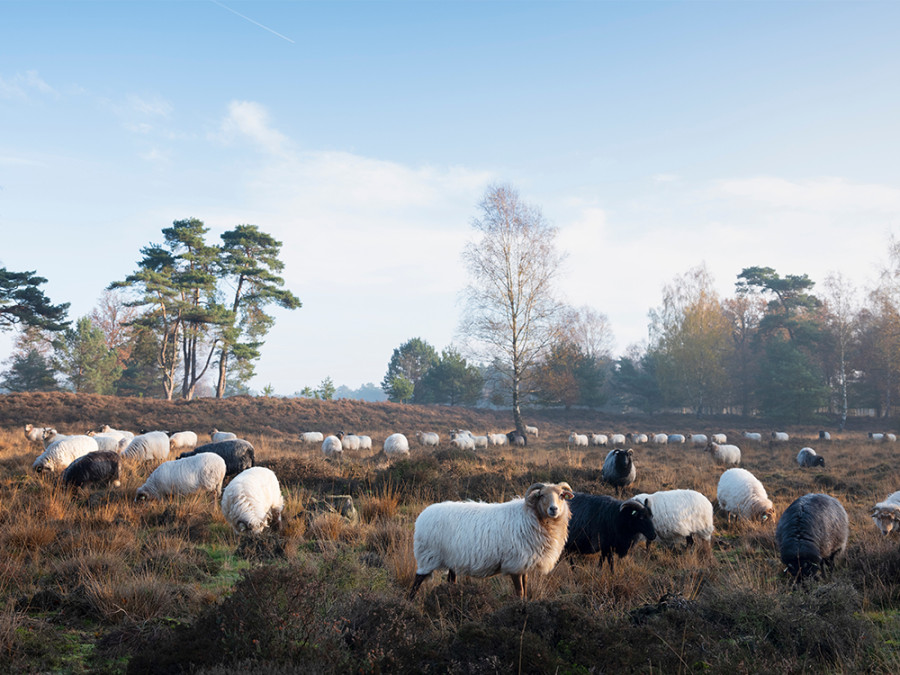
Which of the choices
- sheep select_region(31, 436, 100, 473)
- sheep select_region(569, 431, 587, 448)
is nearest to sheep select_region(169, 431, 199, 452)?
sheep select_region(31, 436, 100, 473)

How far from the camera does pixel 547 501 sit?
5.48m

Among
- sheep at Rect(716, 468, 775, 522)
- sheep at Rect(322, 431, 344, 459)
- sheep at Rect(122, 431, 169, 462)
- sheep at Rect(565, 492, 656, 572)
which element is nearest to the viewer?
sheep at Rect(565, 492, 656, 572)

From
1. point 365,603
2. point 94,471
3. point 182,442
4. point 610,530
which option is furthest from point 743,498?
point 182,442

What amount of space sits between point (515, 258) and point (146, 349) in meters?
35.9

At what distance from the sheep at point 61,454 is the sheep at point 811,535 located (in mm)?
15025

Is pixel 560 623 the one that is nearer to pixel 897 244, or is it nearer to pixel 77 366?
pixel 897 244

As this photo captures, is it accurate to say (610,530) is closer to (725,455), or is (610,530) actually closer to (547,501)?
(547,501)

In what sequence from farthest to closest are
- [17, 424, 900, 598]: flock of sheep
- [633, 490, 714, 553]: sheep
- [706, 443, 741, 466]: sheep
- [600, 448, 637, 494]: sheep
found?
1. [706, 443, 741, 466]: sheep
2. [600, 448, 637, 494]: sheep
3. [633, 490, 714, 553]: sheep
4. [17, 424, 900, 598]: flock of sheep

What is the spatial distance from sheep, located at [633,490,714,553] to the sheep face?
3.27m

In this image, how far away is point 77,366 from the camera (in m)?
47.9

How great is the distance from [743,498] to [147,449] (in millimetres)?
15669

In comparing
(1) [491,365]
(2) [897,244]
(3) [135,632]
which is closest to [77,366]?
(1) [491,365]

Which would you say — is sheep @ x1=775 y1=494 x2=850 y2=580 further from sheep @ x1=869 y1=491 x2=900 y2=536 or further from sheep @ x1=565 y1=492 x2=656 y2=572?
sheep @ x1=869 y1=491 x2=900 y2=536

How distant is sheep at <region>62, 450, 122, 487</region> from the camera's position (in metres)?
11.0
